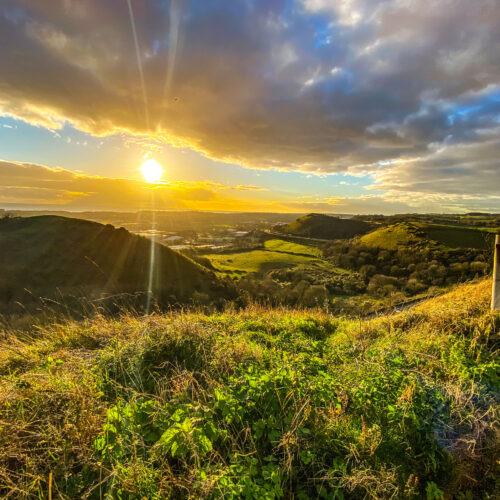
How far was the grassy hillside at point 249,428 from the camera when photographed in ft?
7.65

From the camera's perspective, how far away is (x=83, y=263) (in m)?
22.6

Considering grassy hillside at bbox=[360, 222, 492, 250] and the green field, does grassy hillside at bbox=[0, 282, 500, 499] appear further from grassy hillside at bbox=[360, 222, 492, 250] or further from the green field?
grassy hillside at bbox=[360, 222, 492, 250]

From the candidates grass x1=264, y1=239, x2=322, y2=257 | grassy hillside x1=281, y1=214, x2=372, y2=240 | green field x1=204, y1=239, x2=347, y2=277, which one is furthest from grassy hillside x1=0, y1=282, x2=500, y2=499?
grassy hillside x1=281, y1=214, x2=372, y2=240

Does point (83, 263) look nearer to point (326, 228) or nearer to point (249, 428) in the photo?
point (249, 428)

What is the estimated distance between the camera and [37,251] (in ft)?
74.0

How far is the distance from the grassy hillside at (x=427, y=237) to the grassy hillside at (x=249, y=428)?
7988cm

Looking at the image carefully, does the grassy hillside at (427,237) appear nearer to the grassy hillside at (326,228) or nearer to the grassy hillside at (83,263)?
the grassy hillside at (326,228)

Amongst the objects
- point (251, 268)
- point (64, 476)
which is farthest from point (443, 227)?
point (64, 476)

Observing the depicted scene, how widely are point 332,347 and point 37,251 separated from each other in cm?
2674

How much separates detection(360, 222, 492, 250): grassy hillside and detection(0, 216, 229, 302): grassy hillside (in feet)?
229

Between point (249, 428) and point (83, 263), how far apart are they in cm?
2477

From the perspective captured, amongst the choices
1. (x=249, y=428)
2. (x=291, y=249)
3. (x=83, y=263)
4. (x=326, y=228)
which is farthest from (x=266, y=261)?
(x=326, y=228)

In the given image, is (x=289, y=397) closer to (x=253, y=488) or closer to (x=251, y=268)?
(x=253, y=488)

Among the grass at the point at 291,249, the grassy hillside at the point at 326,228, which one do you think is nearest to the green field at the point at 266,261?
the grass at the point at 291,249
